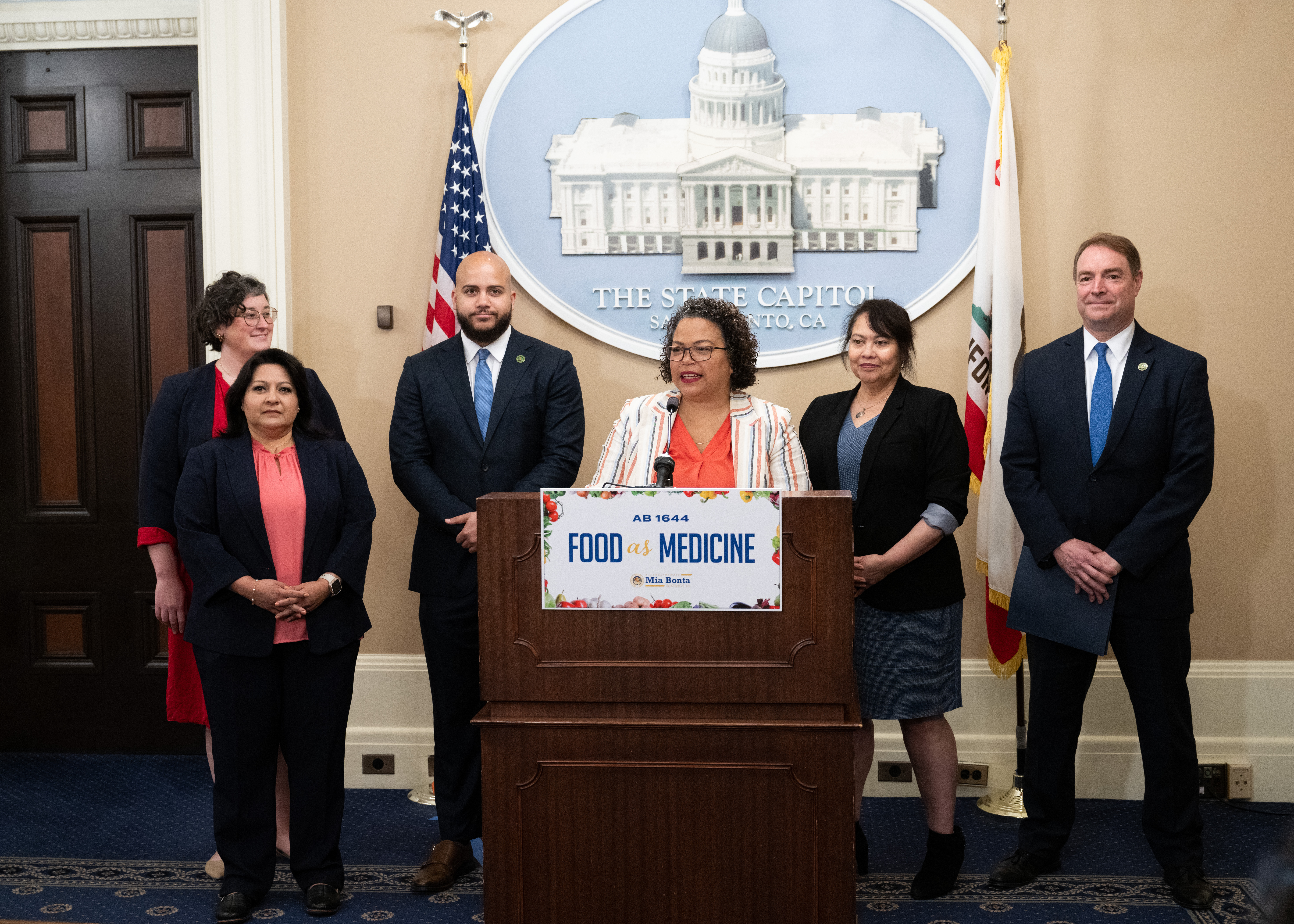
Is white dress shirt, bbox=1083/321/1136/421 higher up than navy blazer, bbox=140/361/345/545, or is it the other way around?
white dress shirt, bbox=1083/321/1136/421

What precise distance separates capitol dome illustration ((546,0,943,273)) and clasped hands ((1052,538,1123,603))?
135 cm

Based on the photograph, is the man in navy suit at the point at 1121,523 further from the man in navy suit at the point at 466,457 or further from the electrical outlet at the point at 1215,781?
the man in navy suit at the point at 466,457

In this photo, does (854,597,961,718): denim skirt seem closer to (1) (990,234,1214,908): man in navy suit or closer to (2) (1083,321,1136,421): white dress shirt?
(1) (990,234,1214,908): man in navy suit

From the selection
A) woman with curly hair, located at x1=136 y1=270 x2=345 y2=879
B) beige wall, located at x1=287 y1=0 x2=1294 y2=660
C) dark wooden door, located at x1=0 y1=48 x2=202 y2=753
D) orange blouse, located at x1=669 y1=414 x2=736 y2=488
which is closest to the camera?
orange blouse, located at x1=669 y1=414 x2=736 y2=488

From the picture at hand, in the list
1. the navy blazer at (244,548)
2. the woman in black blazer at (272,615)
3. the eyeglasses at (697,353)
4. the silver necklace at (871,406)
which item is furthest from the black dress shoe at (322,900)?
the silver necklace at (871,406)

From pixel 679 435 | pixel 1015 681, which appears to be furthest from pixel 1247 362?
pixel 679 435

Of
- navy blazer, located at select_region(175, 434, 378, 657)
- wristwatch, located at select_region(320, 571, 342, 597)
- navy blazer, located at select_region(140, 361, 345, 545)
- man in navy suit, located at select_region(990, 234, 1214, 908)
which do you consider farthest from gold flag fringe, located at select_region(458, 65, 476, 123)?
man in navy suit, located at select_region(990, 234, 1214, 908)

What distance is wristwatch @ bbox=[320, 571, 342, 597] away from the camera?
2855 mm

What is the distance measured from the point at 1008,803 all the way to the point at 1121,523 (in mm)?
1215

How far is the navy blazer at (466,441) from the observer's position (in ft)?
10.3

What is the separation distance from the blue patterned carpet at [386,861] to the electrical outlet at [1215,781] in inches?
2.7

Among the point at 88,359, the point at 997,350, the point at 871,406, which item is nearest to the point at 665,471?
the point at 871,406

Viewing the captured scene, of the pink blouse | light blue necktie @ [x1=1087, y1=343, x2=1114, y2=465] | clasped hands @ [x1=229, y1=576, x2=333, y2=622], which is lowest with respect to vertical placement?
clasped hands @ [x1=229, y1=576, x2=333, y2=622]

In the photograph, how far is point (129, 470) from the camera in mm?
4238
